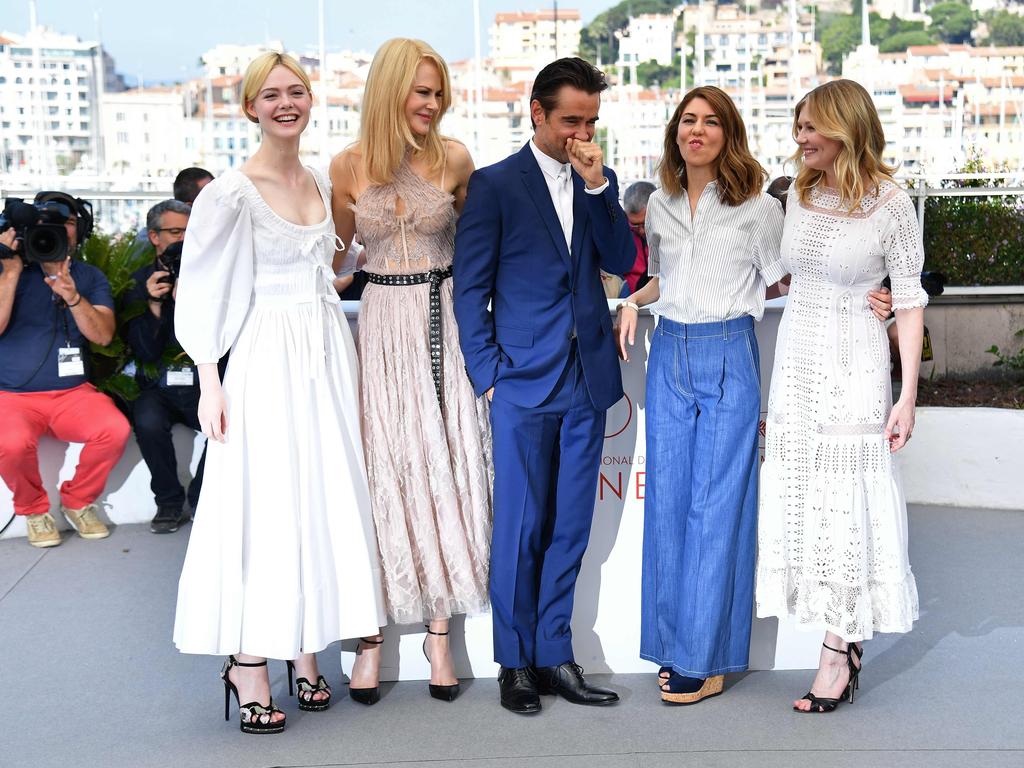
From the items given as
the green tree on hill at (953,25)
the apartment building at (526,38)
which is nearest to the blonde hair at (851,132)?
the green tree on hill at (953,25)

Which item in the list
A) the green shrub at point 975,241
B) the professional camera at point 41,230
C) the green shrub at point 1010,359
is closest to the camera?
the professional camera at point 41,230

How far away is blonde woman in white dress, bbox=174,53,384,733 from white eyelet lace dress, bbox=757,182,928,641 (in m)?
1.20

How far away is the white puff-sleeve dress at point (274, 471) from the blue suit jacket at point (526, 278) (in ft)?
1.32

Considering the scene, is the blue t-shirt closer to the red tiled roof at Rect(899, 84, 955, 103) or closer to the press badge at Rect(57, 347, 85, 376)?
the press badge at Rect(57, 347, 85, 376)

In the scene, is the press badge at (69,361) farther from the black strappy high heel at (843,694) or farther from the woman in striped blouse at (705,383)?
the black strappy high heel at (843,694)

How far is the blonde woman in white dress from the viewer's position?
3.20 metres

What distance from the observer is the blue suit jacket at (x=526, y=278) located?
3.23m

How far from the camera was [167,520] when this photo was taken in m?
5.65

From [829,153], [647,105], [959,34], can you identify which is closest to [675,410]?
[829,153]

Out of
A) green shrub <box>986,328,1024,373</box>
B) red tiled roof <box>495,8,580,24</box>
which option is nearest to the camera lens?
green shrub <box>986,328,1024,373</box>

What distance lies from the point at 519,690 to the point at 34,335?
3.16 metres

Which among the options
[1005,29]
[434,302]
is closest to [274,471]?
[434,302]

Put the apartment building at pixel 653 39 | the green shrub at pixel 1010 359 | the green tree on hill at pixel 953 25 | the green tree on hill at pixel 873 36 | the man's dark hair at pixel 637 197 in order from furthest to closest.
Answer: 1. the apartment building at pixel 653 39
2. the green tree on hill at pixel 953 25
3. the green tree on hill at pixel 873 36
4. the green shrub at pixel 1010 359
5. the man's dark hair at pixel 637 197

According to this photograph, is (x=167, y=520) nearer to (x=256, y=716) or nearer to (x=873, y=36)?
(x=256, y=716)
